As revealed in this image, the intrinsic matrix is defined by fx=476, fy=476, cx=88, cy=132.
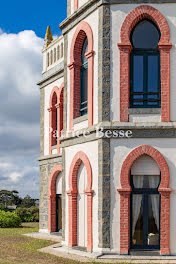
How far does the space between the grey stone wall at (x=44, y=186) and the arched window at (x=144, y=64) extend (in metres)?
8.95

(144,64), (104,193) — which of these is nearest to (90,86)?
(144,64)

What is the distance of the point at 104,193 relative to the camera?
598 inches

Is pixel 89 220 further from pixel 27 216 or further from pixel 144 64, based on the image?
pixel 27 216

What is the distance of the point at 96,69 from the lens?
1603 centimetres

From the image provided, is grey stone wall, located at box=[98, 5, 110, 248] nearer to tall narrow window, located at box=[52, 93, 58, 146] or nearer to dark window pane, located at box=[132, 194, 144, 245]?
dark window pane, located at box=[132, 194, 144, 245]

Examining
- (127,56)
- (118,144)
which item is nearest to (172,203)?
(118,144)

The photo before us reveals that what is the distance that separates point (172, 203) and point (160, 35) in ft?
18.0

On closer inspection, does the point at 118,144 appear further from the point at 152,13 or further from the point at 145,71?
the point at 152,13

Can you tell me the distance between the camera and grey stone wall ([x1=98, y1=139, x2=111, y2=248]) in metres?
15.0

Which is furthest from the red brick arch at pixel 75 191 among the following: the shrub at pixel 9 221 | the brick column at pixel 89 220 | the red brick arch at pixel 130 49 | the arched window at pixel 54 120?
the shrub at pixel 9 221

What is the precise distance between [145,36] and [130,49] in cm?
73

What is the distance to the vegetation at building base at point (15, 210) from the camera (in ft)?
97.5

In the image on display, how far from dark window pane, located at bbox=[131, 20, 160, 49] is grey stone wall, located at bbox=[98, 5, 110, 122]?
0.94m

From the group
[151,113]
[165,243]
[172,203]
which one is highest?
[151,113]
